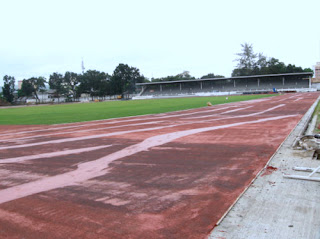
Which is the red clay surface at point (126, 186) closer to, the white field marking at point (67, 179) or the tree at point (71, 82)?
the white field marking at point (67, 179)

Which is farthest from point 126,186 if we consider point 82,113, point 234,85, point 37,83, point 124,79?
point 37,83

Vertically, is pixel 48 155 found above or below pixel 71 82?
below

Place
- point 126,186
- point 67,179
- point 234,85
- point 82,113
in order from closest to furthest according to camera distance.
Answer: point 126,186 → point 67,179 → point 82,113 → point 234,85

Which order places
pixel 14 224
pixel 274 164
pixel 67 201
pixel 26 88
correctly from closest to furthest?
pixel 14 224, pixel 67 201, pixel 274 164, pixel 26 88

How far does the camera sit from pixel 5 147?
31.1ft

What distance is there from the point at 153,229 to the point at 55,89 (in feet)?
415

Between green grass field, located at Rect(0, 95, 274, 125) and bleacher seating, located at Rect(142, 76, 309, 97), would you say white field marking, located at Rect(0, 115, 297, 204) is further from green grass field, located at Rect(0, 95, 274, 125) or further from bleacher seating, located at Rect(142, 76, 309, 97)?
bleacher seating, located at Rect(142, 76, 309, 97)

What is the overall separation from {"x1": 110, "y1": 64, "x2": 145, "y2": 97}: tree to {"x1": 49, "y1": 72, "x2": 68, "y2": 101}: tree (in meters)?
22.4

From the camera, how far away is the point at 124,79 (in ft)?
379

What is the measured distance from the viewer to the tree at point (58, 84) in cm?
11656

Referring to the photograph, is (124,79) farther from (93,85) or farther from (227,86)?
(227,86)

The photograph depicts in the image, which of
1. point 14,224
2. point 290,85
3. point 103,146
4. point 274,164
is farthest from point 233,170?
point 290,85

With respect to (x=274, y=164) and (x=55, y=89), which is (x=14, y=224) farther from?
(x=55, y=89)

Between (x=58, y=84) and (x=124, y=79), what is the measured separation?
1146 inches
